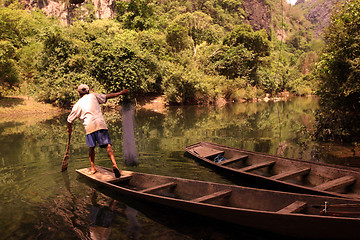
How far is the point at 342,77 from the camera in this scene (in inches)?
322

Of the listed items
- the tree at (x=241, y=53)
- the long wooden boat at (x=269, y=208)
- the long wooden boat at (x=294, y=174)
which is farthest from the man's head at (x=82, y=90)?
the tree at (x=241, y=53)

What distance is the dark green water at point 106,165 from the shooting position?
12.9 ft

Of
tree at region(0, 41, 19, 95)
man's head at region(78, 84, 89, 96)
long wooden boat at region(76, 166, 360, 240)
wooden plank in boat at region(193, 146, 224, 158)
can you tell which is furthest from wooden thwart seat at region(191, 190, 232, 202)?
tree at region(0, 41, 19, 95)

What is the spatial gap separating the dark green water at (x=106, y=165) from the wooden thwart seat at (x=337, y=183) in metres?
1.69

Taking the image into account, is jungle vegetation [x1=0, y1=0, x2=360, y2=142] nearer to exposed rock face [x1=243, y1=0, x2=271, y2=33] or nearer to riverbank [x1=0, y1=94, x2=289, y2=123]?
riverbank [x1=0, y1=94, x2=289, y2=123]

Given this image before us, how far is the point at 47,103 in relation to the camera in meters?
22.7

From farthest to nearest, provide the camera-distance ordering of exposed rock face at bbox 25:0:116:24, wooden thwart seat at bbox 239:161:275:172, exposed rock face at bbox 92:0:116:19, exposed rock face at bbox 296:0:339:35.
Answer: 1. exposed rock face at bbox 296:0:339:35
2. exposed rock face at bbox 92:0:116:19
3. exposed rock face at bbox 25:0:116:24
4. wooden thwart seat at bbox 239:161:275:172

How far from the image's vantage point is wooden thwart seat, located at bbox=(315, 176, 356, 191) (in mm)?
4640

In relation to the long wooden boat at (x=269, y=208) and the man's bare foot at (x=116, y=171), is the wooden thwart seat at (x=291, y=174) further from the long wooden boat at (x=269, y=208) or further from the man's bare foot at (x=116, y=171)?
the man's bare foot at (x=116, y=171)

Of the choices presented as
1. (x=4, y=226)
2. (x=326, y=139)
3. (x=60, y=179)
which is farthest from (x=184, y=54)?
(x=4, y=226)

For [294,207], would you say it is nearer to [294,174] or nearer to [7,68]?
[294,174]

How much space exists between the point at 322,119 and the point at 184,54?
22087mm

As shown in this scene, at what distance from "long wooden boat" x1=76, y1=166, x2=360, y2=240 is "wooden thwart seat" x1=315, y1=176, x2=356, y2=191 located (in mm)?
1009

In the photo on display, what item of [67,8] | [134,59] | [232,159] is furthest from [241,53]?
[67,8]
